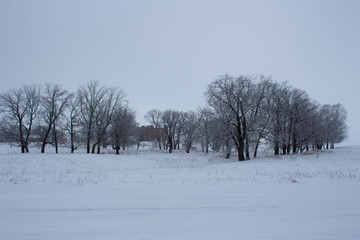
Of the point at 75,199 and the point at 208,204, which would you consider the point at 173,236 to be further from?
the point at 75,199

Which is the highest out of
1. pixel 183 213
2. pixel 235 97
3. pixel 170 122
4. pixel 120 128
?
pixel 235 97

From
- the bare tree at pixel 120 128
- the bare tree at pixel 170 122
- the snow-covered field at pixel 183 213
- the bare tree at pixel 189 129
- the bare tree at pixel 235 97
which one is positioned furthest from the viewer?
the bare tree at pixel 170 122

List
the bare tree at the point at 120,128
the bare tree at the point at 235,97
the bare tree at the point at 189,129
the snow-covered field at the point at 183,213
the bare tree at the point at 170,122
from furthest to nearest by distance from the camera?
the bare tree at the point at 170,122
the bare tree at the point at 189,129
the bare tree at the point at 120,128
the bare tree at the point at 235,97
the snow-covered field at the point at 183,213

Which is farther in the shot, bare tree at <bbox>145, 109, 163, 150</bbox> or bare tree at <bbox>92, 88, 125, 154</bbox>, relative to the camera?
bare tree at <bbox>145, 109, 163, 150</bbox>

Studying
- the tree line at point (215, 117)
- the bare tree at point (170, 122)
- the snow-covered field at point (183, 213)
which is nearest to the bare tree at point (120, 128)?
the tree line at point (215, 117)

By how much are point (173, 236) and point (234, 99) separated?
77.7ft

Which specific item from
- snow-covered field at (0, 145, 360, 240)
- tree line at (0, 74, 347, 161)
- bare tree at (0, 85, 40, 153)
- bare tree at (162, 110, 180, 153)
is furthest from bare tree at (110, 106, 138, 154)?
snow-covered field at (0, 145, 360, 240)

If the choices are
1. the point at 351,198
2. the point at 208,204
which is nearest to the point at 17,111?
the point at 208,204

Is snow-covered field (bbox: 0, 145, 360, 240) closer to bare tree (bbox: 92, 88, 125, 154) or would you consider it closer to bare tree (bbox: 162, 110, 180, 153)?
bare tree (bbox: 92, 88, 125, 154)

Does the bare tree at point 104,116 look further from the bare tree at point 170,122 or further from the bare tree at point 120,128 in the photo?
the bare tree at point 170,122

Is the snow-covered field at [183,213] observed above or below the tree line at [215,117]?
below

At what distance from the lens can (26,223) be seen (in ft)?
14.2

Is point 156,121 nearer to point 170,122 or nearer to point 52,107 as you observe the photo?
point 170,122

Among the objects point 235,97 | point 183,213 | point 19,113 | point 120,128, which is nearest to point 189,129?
point 120,128
